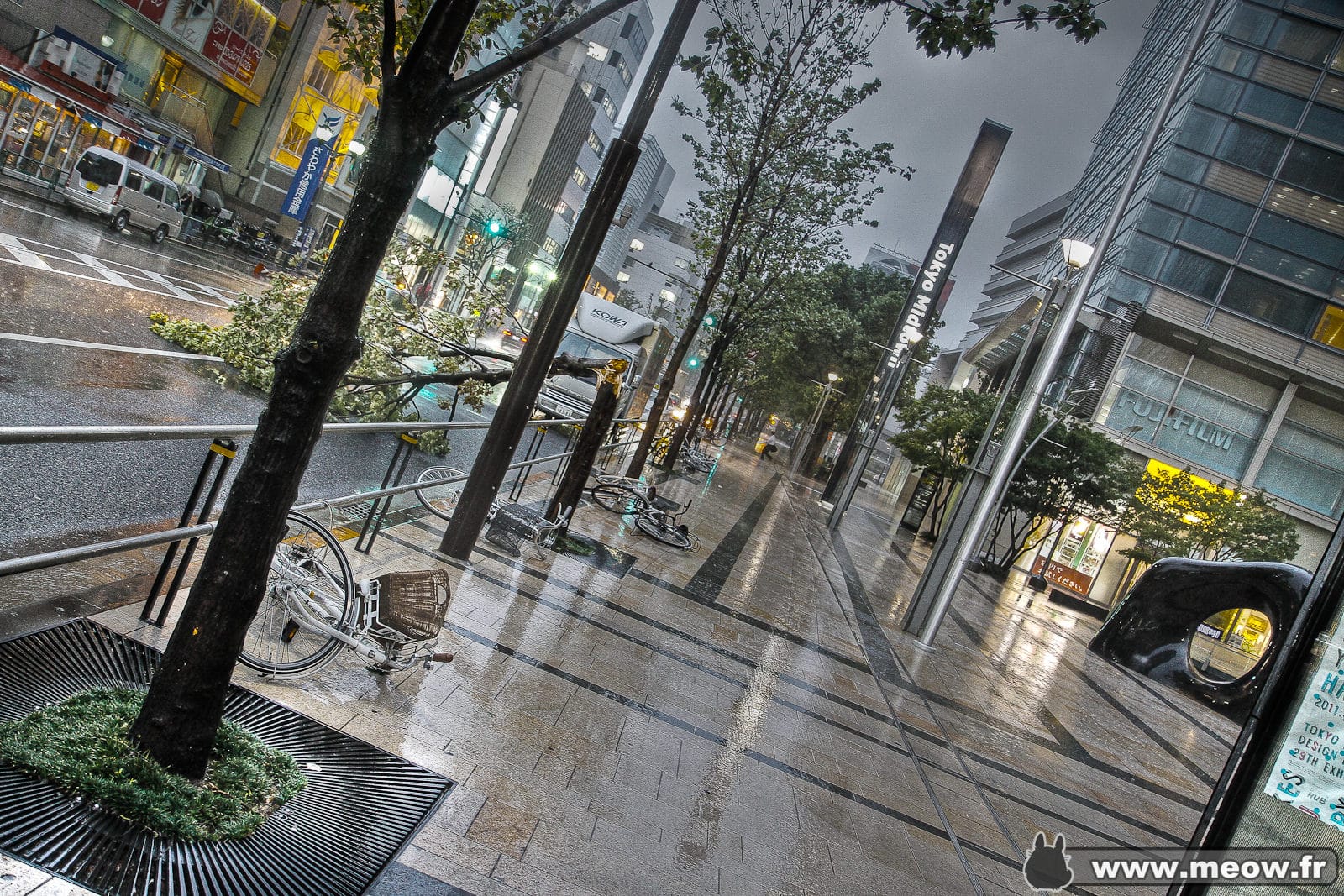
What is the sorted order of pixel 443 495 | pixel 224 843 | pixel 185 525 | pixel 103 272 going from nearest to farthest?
pixel 224 843
pixel 185 525
pixel 443 495
pixel 103 272

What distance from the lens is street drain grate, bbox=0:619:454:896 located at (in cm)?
268

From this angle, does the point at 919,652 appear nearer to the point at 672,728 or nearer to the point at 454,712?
the point at 672,728

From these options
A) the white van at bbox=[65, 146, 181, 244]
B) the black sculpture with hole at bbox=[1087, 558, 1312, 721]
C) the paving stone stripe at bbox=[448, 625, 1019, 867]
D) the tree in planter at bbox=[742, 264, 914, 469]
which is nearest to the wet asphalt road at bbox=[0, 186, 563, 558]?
the paving stone stripe at bbox=[448, 625, 1019, 867]

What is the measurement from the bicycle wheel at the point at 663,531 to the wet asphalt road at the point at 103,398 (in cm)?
303

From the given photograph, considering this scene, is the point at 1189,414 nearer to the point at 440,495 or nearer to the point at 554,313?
the point at 440,495

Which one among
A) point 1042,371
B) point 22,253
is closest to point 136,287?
point 22,253

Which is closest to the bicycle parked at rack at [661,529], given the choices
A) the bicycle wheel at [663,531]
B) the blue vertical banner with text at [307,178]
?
the bicycle wheel at [663,531]

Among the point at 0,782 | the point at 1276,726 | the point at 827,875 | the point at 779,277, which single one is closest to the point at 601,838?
the point at 827,875

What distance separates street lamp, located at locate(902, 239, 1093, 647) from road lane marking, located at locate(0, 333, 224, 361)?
35.6 ft

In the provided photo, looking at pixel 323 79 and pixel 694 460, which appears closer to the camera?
pixel 694 460

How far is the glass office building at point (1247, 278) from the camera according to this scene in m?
35.4

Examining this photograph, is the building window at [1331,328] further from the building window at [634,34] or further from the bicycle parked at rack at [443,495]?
the building window at [634,34]

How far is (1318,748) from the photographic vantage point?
327 centimetres

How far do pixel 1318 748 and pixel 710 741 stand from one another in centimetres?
337
